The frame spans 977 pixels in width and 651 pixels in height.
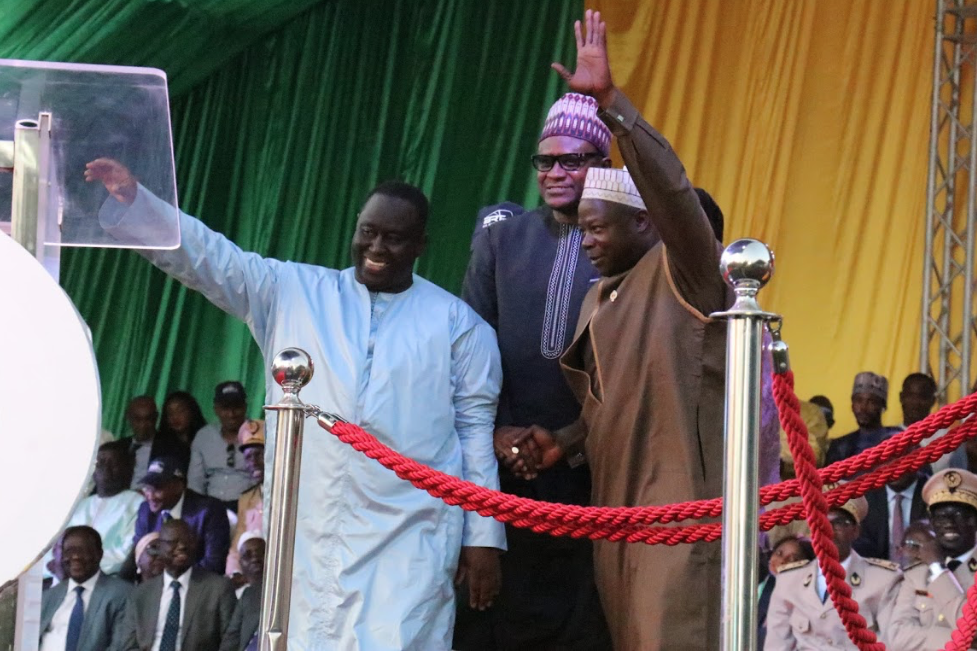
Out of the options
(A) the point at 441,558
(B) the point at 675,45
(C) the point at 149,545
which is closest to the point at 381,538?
(A) the point at 441,558

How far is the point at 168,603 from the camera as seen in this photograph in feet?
22.4

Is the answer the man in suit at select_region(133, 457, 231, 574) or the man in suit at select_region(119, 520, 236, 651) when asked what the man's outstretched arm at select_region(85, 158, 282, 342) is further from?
the man in suit at select_region(133, 457, 231, 574)

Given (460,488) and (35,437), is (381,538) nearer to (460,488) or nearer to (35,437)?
(460,488)

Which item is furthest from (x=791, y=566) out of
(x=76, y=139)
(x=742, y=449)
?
(x=76, y=139)

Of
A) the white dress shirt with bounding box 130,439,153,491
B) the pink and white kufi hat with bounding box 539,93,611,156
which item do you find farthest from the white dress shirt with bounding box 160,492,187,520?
the pink and white kufi hat with bounding box 539,93,611,156

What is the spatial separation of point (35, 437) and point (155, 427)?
21.4ft

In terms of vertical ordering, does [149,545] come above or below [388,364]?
below

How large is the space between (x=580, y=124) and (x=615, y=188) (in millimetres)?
532

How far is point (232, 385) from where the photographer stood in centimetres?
840

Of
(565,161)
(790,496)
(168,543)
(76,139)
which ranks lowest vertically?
(168,543)

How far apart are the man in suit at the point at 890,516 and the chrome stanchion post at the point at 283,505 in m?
4.46

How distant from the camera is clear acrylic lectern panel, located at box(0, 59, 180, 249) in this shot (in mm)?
2717

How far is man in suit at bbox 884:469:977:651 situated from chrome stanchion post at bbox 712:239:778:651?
12.2 feet

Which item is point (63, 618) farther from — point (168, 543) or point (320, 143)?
point (320, 143)
